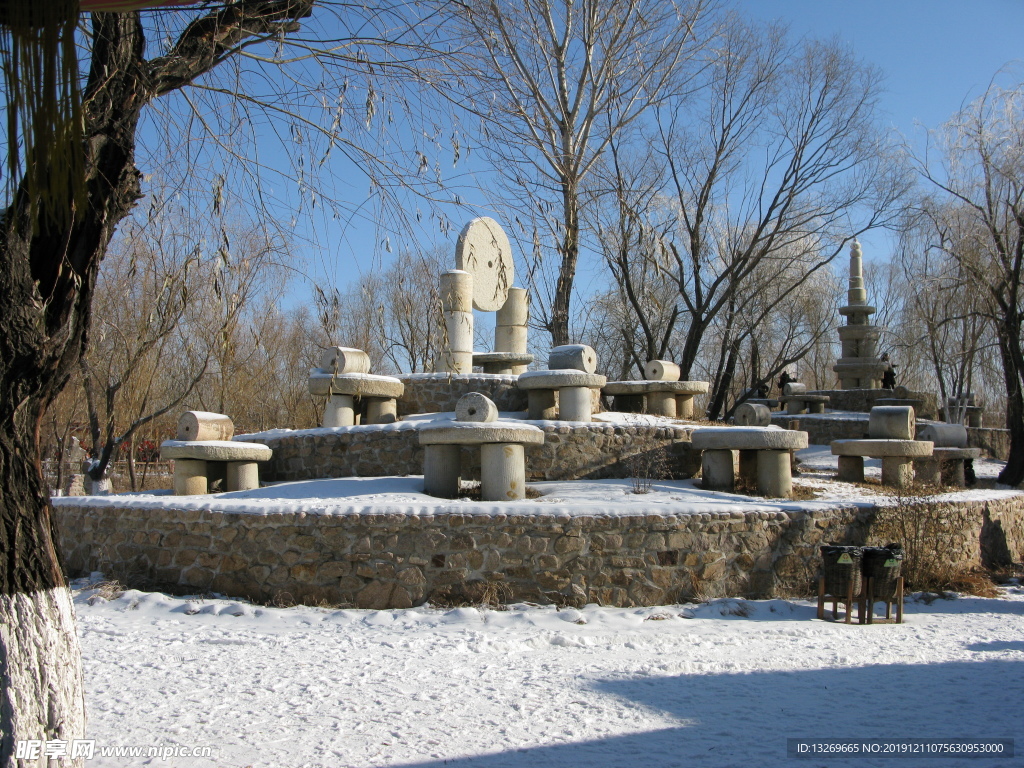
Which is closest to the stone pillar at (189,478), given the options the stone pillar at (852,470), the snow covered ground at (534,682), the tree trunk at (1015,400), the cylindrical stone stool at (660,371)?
the snow covered ground at (534,682)

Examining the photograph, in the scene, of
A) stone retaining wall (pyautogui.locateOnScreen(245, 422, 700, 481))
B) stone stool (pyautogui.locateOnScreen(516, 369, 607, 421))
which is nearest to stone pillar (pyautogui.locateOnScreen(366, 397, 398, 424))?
stone retaining wall (pyautogui.locateOnScreen(245, 422, 700, 481))

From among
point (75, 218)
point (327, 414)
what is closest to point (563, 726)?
point (75, 218)

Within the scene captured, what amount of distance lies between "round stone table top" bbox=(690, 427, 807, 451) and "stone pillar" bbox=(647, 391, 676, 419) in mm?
3978

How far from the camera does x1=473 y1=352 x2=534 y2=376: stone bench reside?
1653 cm

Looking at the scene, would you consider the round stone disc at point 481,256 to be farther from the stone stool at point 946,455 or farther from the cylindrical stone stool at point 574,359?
the stone stool at point 946,455

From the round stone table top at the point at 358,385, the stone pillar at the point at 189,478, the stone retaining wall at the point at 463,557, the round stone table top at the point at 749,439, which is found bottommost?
the stone retaining wall at the point at 463,557

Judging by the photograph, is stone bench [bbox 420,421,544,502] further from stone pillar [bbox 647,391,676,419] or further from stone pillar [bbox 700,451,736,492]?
stone pillar [bbox 647,391,676,419]

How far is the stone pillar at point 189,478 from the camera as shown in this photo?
402 inches

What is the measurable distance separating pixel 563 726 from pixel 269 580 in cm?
418

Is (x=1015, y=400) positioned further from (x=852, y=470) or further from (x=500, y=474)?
(x=500, y=474)

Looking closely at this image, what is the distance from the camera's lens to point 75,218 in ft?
10.6

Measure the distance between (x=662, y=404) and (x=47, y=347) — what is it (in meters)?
12.0

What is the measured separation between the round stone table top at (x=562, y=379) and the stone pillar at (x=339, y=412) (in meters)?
2.77

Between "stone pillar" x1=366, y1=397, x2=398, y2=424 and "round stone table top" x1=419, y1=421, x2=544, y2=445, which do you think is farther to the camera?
"stone pillar" x1=366, y1=397, x2=398, y2=424
